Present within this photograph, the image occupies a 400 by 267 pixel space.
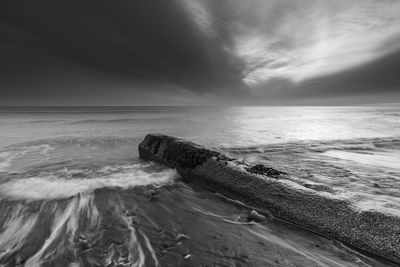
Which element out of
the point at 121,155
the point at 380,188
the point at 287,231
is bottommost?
the point at 121,155

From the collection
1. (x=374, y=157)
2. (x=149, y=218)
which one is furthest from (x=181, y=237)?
(x=374, y=157)

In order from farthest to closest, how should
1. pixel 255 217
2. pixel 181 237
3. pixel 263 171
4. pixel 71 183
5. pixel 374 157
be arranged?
pixel 374 157 < pixel 71 183 < pixel 263 171 < pixel 255 217 < pixel 181 237

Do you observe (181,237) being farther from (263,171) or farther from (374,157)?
(374,157)

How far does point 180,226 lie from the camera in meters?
3.55

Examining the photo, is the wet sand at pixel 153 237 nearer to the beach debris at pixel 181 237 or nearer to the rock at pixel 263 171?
the beach debris at pixel 181 237

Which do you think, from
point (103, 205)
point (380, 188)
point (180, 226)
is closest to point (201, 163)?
point (180, 226)

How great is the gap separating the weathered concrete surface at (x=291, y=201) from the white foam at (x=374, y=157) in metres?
5.00

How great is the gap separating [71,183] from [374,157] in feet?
35.8

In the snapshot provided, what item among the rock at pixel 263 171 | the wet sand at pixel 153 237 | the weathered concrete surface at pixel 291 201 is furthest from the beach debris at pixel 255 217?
the rock at pixel 263 171

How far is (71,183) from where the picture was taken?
18.1 ft

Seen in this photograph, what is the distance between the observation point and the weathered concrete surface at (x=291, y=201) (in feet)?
9.36

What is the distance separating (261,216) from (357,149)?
879cm

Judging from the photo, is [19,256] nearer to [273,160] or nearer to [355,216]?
[355,216]

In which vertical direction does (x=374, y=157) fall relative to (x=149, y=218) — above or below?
above
